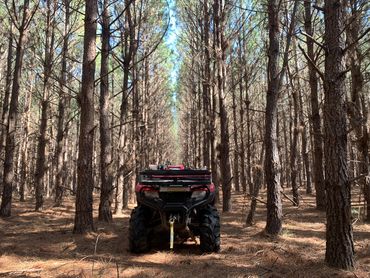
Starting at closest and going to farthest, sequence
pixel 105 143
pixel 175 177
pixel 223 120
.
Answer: pixel 175 177, pixel 105 143, pixel 223 120

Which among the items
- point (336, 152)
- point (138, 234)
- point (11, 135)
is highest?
point (11, 135)

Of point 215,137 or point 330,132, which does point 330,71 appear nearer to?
point 330,132

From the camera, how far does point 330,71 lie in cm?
474

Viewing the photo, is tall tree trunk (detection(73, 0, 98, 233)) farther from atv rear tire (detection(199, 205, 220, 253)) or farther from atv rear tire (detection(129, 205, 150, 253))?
atv rear tire (detection(199, 205, 220, 253))

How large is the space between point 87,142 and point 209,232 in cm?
330

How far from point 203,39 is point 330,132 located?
11.8 m

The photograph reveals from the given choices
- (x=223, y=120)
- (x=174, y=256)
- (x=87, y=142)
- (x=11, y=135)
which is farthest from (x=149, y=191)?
(x=11, y=135)

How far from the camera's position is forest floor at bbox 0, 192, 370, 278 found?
479 cm

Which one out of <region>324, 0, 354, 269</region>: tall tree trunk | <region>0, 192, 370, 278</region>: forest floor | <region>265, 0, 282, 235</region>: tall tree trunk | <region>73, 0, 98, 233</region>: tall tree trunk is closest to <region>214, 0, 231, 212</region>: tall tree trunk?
<region>0, 192, 370, 278</region>: forest floor

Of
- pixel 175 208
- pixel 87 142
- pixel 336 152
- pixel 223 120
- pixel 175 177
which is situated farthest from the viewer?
pixel 223 120

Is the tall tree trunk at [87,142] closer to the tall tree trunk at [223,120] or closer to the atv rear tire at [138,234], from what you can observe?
the atv rear tire at [138,234]

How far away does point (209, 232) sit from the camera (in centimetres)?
587

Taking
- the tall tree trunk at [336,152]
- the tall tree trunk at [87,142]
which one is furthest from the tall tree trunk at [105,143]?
the tall tree trunk at [336,152]

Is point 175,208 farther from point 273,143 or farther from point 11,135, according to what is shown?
point 11,135
